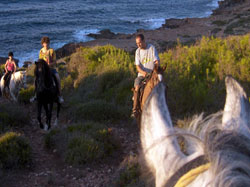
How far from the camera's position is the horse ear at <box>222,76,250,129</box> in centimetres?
155

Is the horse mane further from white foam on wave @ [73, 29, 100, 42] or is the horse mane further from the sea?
white foam on wave @ [73, 29, 100, 42]

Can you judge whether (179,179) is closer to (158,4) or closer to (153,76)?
(153,76)

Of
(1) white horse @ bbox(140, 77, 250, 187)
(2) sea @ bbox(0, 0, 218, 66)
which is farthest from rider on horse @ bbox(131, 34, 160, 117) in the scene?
(2) sea @ bbox(0, 0, 218, 66)

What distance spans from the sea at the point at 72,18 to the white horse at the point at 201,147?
2899 cm

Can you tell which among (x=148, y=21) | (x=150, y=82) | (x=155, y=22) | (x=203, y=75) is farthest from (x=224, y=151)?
(x=148, y=21)

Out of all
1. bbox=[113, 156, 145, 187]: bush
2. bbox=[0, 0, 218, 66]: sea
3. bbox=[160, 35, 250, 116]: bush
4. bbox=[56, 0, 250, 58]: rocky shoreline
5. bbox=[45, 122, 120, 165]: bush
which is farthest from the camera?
bbox=[0, 0, 218, 66]: sea

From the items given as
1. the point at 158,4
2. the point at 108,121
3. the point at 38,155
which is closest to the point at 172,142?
the point at 38,155

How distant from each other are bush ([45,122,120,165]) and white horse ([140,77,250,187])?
518 cm

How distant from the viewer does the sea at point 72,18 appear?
122 ft

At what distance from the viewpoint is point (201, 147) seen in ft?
4.47

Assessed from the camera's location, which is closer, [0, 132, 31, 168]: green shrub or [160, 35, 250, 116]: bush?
[0, 132, 31, 168]: green shrub

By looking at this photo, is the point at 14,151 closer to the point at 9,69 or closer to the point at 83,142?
the point at 83,142

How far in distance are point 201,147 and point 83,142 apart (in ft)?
18.6

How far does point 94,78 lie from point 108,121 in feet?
9.60
